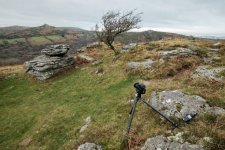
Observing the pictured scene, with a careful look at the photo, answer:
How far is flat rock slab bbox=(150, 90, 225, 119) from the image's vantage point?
13016 millimetres

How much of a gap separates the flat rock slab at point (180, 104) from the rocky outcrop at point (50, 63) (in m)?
20.8

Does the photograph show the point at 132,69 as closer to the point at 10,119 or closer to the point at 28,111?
the point at 28,111

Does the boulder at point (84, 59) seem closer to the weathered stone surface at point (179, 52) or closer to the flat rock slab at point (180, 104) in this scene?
the weathered stone surface at point (179, 52)

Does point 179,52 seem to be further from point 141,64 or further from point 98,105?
point 98,105

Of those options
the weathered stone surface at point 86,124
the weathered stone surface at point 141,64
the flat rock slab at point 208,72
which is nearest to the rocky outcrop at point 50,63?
the weathered stone surface at point 141,64

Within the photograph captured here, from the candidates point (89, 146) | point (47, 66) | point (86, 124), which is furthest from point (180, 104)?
point (47, 66)

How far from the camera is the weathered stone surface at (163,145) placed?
34.2 ft

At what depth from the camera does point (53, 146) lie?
1563cm

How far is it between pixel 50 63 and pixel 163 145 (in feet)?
84.2

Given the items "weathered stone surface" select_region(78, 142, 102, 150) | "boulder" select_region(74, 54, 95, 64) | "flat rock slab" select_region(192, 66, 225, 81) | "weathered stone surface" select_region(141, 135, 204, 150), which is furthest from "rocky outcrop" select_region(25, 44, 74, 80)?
"weathered stone surface" select_region(141, 135, 204, 150)

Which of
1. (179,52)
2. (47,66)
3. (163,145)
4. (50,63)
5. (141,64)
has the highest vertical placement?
(179,52)

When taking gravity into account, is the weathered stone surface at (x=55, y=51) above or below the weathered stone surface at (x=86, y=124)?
above

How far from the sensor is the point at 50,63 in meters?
33.7

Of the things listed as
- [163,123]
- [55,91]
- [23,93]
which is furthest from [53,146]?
[23,93]
